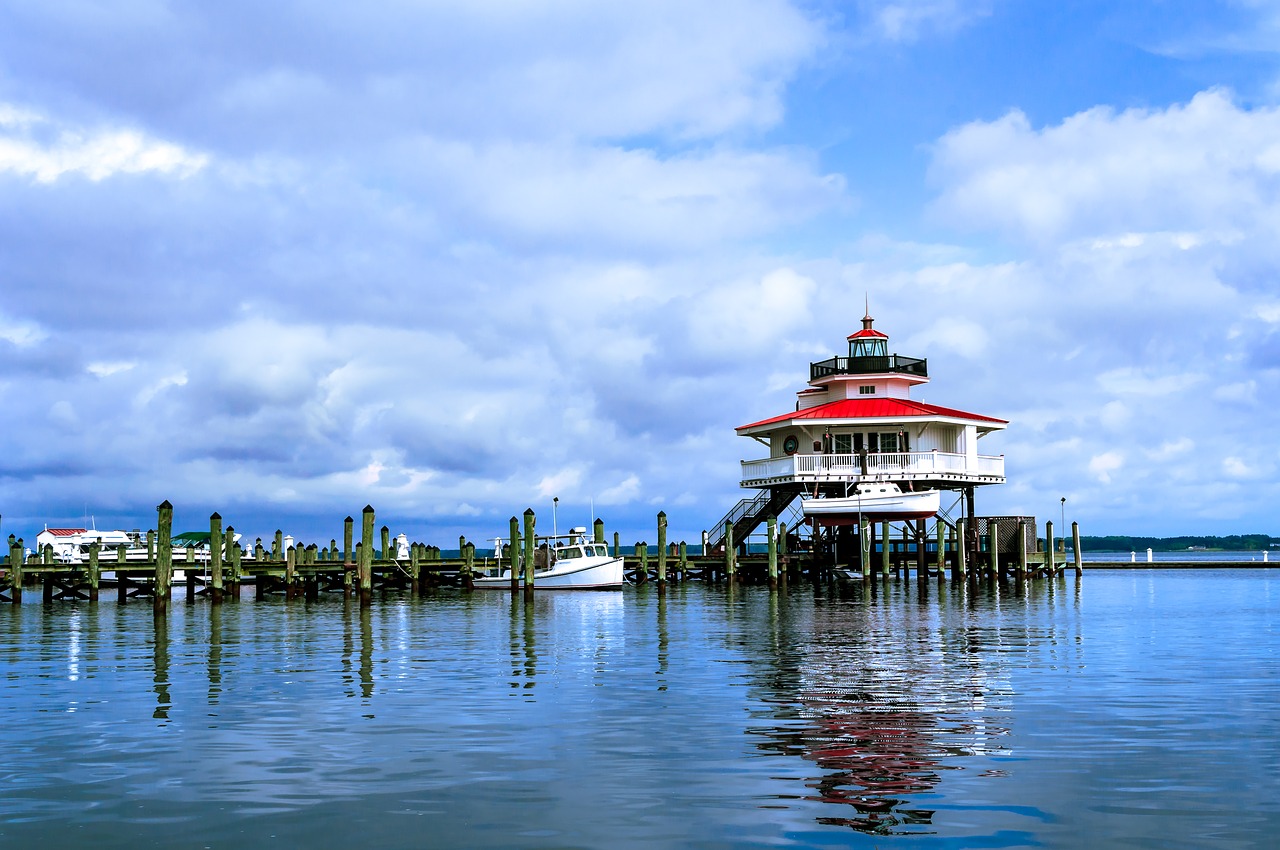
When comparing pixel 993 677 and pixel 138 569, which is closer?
pixel 993 677

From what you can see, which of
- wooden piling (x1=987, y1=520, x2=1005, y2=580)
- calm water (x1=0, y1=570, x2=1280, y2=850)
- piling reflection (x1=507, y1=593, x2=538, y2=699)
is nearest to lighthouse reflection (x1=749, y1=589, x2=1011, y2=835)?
calm water (x1=0, y1=570, x2=1280, y2=850)

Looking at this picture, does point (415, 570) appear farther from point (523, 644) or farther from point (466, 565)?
point (523, 644)

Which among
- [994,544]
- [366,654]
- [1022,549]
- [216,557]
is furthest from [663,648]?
[1022,549]

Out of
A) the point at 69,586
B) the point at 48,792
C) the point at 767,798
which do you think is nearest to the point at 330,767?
the point at 48,792

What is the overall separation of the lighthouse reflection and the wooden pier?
23528 millimetres

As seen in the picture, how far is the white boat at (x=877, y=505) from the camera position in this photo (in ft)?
203

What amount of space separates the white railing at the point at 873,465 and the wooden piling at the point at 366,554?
2507 centimetres

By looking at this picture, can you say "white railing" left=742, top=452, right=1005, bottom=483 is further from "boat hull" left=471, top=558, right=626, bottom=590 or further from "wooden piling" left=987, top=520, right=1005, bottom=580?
"boat hull" left=471, top=558, right=626, bottom=590

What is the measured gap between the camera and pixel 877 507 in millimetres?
62031

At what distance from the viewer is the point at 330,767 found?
14297 mm

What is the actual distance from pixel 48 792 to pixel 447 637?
19.7 metres

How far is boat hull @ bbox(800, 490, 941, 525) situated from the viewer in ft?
203

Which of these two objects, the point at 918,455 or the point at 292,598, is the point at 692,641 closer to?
the point at 292,598

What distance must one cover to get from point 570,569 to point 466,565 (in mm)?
5674
